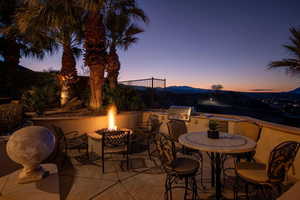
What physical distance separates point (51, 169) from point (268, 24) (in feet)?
29.5

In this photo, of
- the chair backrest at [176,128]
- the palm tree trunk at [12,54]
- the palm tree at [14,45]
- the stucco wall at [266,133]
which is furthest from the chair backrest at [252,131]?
the palm tree trunk at [12,54]

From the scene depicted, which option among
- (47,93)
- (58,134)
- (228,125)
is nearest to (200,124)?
(228,125)

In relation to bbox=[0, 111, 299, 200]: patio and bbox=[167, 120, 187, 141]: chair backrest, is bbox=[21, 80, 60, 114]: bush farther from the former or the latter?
bbox=[167, 120, 187, 141]: chair backrest

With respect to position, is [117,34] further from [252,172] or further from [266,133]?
[252,172]

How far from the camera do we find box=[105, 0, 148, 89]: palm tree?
635 centimetres

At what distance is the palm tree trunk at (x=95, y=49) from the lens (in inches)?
213

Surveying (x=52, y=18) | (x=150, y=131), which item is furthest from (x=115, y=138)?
(x=52, y=18)

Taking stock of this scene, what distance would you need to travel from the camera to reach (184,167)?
2.21m

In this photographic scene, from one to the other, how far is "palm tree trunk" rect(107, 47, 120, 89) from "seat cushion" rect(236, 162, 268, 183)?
20.0ft

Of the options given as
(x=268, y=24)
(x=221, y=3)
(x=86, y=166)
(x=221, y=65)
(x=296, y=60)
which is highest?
(x=221, y=3)

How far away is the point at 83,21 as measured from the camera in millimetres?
6523

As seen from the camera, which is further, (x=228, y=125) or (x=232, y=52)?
(x=232, y=52)

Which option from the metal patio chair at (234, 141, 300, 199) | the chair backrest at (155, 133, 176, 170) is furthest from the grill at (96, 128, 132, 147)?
the metal patio chair at (234, 141, 300, 199)

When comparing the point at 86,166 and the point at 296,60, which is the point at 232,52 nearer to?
the point at 296,60
